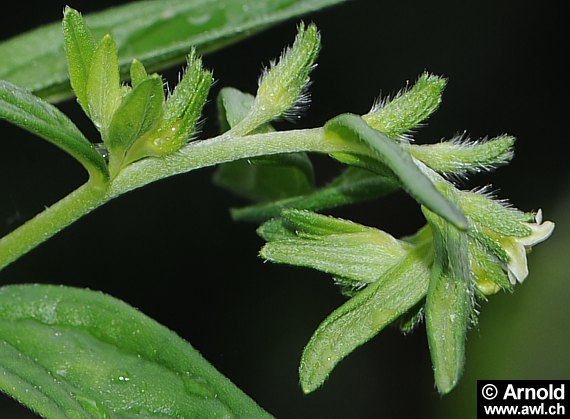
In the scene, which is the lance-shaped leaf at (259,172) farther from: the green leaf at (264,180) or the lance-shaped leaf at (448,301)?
the lance-shaped leaf at (448,301)

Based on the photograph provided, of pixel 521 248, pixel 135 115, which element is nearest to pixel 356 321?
pixel 521 248

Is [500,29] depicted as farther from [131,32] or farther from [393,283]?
[393,283]

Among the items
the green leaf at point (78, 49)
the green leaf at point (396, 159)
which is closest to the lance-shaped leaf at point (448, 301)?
the green leaf at point (396, 159)

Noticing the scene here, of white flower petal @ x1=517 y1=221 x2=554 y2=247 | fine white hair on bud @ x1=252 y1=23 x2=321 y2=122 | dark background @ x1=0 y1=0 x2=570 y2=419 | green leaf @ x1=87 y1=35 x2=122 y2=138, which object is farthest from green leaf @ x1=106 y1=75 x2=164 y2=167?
dark background @ x1=0 y1=0 x2=570 y2=419

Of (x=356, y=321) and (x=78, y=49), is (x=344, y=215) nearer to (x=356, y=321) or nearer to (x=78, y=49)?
(x=356, y=321)

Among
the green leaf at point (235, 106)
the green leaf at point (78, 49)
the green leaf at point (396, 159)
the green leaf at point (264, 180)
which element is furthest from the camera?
the green leaf at point (264, 180)

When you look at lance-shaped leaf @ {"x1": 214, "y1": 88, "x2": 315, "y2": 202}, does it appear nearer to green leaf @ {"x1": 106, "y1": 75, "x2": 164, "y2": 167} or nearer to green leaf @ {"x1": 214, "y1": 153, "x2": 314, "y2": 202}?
green leaf @ {"x1": 214, "y1": 153, "x2": 314, "y2": 202}

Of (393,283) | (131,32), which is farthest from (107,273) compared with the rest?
(393,283)
